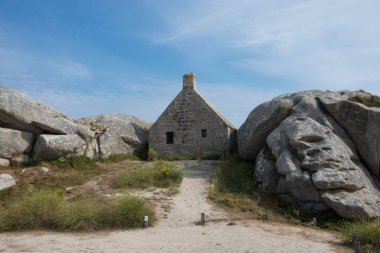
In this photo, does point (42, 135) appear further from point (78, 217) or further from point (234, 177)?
point (234, 177)

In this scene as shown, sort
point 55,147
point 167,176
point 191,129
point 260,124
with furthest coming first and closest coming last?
point 191,129, point 55,147, point 260,124, point 167,176

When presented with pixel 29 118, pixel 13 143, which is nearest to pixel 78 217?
pixel 13 143

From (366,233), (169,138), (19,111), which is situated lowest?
(366,233)

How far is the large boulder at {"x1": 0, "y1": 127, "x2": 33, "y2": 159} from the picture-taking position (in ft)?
61.9

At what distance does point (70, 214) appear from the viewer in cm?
1140

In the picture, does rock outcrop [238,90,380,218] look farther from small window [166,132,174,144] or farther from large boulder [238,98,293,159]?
small window [166,132,174,144]

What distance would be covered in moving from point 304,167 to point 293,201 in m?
1.38

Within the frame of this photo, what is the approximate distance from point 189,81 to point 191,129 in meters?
2.91

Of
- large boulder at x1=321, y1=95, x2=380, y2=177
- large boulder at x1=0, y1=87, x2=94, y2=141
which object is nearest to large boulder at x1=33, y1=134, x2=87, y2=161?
large boulder at x1=0, y1=87, x2=94, y2=141

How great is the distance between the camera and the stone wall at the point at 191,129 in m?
21.6

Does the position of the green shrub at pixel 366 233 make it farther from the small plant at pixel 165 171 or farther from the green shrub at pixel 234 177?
the small plant at pixel 165 171

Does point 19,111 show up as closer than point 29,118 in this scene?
Yes

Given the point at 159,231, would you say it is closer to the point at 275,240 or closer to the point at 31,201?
the point at 275,240

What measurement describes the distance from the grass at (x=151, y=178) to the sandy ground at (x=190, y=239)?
2744 mm
